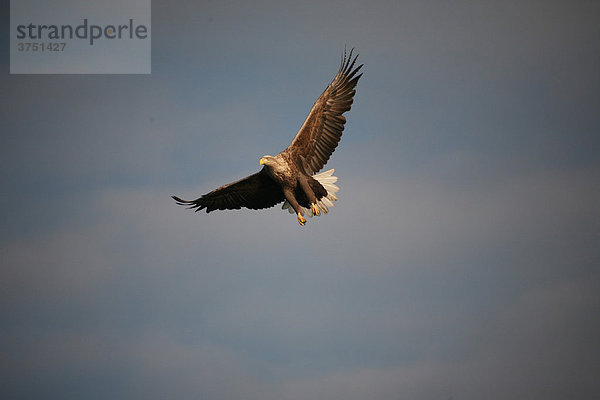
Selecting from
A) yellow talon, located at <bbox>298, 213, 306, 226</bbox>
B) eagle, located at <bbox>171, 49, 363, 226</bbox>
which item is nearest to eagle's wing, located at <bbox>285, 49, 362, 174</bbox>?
eagle, located at <bbox>171, 49, 363, 226</bbox>

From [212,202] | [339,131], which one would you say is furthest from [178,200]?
[339,131]

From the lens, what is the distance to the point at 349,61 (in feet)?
61.5

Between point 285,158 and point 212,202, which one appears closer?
point 285,158

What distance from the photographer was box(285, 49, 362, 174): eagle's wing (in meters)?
18.2

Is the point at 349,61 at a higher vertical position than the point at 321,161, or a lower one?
higher

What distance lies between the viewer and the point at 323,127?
60.2ft

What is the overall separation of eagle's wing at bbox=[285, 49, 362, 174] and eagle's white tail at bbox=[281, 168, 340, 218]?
0.89 ft

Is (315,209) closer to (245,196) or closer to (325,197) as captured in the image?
(325,197)

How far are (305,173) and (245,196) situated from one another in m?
1.51

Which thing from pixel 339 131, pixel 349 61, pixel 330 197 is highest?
pixel 349 61

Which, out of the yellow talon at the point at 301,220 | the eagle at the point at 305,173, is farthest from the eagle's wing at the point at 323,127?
the yellow talon at the point at 301,220

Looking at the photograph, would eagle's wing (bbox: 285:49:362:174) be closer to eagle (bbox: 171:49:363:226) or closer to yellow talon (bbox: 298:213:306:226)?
eagle (bbox: 171:49:363:226)

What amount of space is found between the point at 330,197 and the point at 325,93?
219 centimetres

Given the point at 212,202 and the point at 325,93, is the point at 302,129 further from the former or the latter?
the point at 212,202
